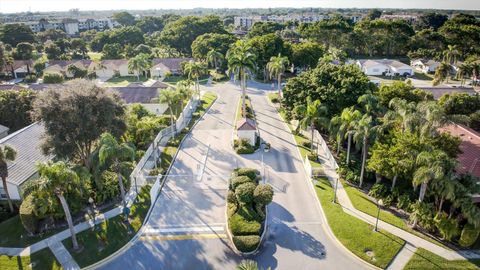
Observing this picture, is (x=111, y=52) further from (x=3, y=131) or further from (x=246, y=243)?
(x=246, y=243)

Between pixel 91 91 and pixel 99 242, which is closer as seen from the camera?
pixel 99 242

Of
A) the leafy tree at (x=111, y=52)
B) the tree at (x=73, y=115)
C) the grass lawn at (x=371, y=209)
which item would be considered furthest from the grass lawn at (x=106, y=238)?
the leafy tree at (x=111, y=52)

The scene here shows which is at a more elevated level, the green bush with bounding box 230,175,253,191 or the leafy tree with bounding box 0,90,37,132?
the leafy tree with bounding box 0,90,37,132

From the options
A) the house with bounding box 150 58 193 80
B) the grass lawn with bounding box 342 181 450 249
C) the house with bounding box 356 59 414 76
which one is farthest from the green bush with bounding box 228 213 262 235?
the house with bounding box 356 59 414 76

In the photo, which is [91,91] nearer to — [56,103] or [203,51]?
[56,103]

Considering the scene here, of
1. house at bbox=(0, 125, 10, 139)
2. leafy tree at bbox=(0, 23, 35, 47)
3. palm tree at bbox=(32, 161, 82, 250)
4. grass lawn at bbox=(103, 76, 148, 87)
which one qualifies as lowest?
house at bbox=(0, 125, 10, 139)

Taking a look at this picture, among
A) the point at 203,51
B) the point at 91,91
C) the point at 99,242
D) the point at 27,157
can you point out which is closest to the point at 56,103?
the point at 91,91

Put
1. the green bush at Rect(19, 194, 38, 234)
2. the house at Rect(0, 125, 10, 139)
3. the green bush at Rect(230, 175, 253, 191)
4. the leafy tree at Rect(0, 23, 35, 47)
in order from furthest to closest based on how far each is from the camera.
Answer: the leafy tree at Rect(0, 23, 35, 47), the house at Rect(0, 125, 10, 139), the green bush at Rect(230, 175, 253, 191), the green bush at Rect(19, 194, 38, 234)

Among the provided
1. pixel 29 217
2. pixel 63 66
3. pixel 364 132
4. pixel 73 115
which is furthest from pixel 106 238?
pixel 63 66

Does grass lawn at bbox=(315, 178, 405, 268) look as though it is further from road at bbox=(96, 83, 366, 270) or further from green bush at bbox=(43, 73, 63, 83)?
green bush at bbox=(43, 73, 63, 83)
